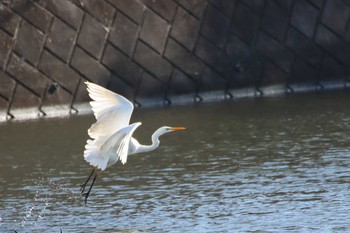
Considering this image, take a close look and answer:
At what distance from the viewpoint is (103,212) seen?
37.6ft

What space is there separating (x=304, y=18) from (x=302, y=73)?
3.14 ft

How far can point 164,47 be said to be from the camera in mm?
18469

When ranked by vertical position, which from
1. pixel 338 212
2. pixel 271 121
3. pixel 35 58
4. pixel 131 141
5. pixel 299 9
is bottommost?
pixel 338 212

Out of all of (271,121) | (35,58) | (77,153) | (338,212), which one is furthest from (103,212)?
(35,58)

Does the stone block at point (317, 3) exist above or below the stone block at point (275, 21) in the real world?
above

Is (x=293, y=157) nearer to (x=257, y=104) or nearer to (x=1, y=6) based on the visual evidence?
(x=257, y=104)

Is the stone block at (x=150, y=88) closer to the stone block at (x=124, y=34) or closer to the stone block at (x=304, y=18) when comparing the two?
the stone block at (x=124, y=34)

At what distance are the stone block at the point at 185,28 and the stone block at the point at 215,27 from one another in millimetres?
178

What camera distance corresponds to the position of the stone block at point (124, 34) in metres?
18.2

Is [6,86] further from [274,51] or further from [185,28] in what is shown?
[274,51]

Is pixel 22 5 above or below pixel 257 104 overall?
above

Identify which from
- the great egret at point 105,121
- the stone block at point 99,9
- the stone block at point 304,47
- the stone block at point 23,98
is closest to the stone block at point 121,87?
the stone block at point 99,9

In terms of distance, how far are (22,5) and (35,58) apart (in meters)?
0.84

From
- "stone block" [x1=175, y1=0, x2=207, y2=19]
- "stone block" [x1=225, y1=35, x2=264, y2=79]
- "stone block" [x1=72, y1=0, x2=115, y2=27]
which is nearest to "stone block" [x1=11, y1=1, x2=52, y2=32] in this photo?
"stone block" [x1=72, y1=0, x2=115, y2=27]
